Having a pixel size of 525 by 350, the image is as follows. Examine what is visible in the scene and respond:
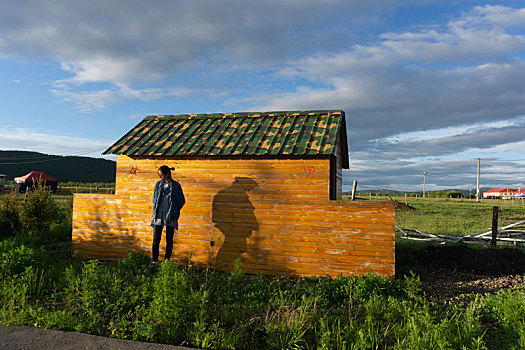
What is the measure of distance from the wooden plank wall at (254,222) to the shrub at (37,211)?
18.3ft

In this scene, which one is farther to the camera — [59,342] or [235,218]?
[235,218]

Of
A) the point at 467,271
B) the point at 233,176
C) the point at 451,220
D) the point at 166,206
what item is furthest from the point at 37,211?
the point at 451,220

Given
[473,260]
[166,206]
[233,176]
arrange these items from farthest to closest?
1. [473,260]
2. [233,176]
3. [166,206]

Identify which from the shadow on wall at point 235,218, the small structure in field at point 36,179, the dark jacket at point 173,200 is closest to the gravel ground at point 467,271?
the shadow on wall at point 235,218

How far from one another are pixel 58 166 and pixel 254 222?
120845 millimetres

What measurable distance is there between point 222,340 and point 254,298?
214 cm

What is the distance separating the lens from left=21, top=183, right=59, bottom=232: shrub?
13.8m

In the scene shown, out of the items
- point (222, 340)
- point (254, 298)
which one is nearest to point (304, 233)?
point (254, 298)

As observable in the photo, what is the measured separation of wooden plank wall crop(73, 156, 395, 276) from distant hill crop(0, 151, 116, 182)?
104696 millimetres

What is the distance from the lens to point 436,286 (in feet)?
25.7

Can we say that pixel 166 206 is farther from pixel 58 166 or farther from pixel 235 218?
pixel 58 166

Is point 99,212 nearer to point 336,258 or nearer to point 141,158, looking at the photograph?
point 141,158

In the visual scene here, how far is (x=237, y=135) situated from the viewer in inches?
371

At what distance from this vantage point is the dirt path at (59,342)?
405cm
